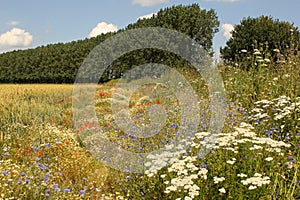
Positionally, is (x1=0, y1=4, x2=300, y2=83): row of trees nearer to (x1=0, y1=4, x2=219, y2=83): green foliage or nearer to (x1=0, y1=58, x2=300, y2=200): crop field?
(x1=0, y1=4, x2=219, y2=83): green foliage

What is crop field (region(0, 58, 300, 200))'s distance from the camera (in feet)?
11.1

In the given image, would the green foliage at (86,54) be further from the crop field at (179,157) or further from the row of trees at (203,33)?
the crop field at (179,157)

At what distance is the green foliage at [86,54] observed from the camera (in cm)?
1742

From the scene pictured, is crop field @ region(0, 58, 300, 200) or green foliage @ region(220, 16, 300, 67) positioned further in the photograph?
green foliage @ region(220, 16, 300, 67)

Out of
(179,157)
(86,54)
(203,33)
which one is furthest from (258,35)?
(179,157)

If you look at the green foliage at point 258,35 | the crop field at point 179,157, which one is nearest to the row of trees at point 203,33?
the green foliage at point 258,35

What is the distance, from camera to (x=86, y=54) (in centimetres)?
2208

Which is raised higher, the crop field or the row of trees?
the row of trees

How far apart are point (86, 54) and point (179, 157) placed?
1896 cm

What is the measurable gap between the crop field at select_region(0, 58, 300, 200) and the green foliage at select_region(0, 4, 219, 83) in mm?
8225

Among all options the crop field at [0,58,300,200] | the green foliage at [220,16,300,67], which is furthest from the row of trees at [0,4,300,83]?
the crop field at [0,58,300,200]

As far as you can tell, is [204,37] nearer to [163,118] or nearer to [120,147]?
[163,118]

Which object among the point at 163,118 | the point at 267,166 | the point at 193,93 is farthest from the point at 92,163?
the point at 193,93

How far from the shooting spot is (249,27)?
18016 millimetres
